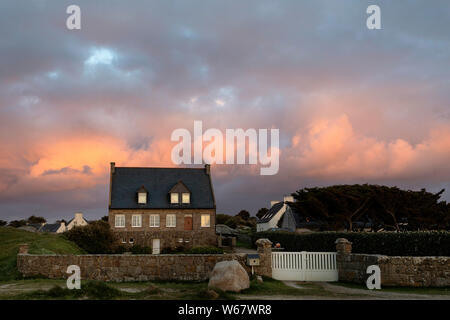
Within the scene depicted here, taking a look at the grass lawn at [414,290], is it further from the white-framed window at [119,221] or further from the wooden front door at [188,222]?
the white-framed window at [119,221]

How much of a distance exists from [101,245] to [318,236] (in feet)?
Result: 53.4

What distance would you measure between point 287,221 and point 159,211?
1991 cm

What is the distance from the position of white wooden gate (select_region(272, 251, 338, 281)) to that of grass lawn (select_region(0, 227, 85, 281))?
39.5 feet

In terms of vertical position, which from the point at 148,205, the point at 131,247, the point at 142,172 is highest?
the point at 142,172

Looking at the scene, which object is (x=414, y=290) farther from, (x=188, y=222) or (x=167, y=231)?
(x=167, y=231)

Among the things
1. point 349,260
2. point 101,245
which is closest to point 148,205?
point 101,245

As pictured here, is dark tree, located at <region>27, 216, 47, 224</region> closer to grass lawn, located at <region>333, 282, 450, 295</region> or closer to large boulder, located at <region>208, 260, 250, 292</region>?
large boulder, located at <region>208, 260, 250, 292</region>

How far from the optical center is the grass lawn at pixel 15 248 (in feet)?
71.5

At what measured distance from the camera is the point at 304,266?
20812 mm

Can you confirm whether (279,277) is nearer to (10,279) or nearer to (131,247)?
(10,279)

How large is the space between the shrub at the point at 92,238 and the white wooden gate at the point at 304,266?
17.7m

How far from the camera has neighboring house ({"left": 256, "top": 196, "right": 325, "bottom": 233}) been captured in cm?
5509

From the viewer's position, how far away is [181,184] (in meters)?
49.0

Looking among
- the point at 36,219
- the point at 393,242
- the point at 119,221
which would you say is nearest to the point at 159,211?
the point at 119,221
